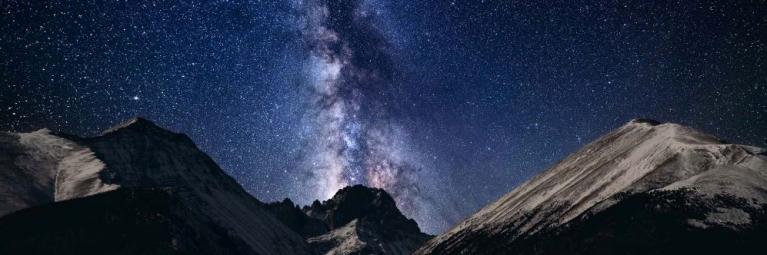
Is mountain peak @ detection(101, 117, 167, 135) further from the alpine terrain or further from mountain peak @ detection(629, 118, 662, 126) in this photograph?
mountain peak @ detection(629, 118, 662, 126)

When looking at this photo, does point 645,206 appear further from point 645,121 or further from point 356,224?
point 356,224

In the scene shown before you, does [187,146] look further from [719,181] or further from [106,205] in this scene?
[719,181]

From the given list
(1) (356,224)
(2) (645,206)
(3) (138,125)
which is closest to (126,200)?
(2) (645,206)

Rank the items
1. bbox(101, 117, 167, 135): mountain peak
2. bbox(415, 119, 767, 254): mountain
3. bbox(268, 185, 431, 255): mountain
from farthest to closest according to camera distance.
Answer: bbox(268, 185, 431, 255): mountain
bbox(101, 117, 167, 135): mountain peak
bbox(415, 119, 767, 254): mountain

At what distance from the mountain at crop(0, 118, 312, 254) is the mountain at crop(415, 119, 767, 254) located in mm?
31271

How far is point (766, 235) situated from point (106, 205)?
5548cm

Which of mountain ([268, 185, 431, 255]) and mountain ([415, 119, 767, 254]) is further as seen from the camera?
mountain ([268, 185, 431, 255])

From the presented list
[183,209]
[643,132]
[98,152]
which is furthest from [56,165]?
[643,132]

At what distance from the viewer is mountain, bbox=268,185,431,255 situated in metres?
141

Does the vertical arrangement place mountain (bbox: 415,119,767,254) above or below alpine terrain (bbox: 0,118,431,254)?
below

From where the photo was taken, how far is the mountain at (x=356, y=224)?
5536 inches

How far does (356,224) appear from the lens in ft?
525

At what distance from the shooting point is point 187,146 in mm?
105688

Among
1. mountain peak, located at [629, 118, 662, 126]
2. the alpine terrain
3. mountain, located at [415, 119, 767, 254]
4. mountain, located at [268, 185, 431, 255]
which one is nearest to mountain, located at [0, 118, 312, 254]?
the alpine terrain
